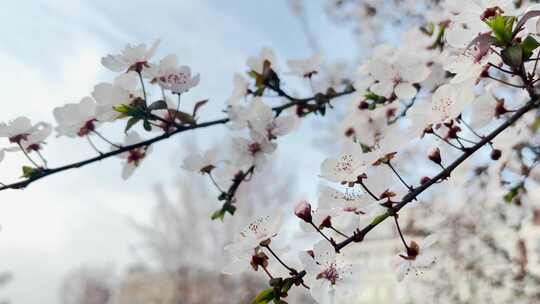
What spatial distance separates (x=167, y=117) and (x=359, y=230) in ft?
2.24

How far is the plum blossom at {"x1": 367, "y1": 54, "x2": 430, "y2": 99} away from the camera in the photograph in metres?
1.35

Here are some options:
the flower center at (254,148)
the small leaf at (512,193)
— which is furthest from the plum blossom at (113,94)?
the small leaf at (512,193)

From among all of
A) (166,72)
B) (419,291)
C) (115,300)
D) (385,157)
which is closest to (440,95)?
(385,157)

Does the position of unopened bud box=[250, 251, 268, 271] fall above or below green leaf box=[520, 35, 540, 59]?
below

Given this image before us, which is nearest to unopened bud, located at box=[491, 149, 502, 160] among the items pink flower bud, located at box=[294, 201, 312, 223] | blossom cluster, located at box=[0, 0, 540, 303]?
blossom cluster, located at box=[0, 0, 540, 303]

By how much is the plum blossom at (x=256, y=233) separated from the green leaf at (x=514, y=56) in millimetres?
493

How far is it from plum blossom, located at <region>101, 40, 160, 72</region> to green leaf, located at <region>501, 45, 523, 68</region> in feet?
2.72

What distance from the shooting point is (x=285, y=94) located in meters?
1.56

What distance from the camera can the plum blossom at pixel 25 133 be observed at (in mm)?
1326

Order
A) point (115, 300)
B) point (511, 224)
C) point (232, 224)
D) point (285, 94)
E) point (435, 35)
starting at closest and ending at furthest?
point (285, 94) < point (435, 35) < point (511, 224) < point (232, 224) < point (115, 300)

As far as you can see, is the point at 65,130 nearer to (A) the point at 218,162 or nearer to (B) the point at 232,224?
(A) the point at 218,162

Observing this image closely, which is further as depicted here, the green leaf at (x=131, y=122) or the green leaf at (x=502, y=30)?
the green leaf at (x=131, y=122)

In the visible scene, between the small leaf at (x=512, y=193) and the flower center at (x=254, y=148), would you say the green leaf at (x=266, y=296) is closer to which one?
the flower center at (x=254, y=148)

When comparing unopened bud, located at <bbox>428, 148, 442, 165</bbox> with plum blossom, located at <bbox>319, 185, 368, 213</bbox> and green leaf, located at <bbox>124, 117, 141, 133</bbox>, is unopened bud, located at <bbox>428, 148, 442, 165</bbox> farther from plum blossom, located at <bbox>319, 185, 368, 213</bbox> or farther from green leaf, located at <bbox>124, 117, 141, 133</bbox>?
green leaf, located at <bbox>124, 117, 141, 133</bbox>
